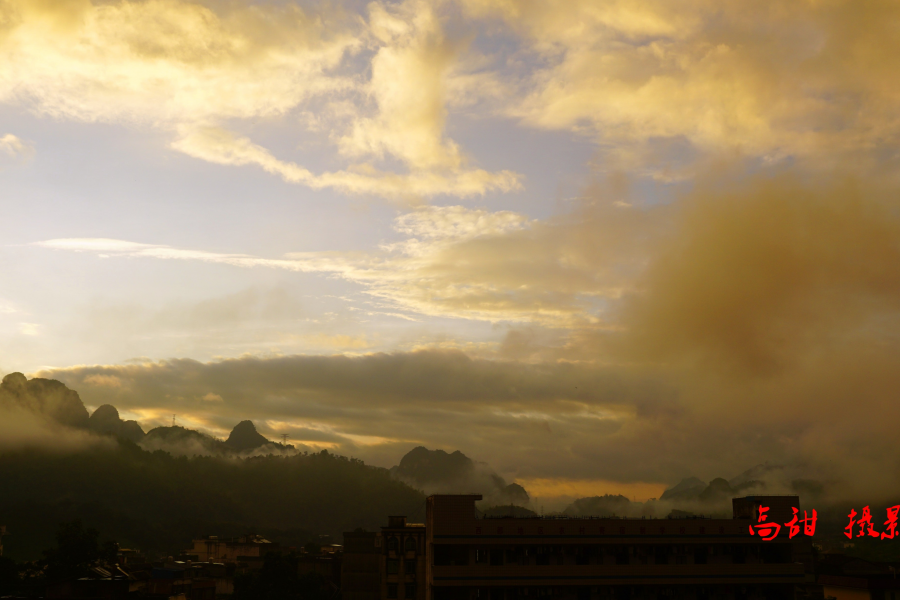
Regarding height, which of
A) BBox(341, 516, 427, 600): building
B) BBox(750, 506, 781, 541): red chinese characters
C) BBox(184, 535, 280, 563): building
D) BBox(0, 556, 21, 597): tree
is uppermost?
BBox(750, 506, 781, 541): red chinese characters

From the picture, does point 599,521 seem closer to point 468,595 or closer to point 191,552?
point 468,595

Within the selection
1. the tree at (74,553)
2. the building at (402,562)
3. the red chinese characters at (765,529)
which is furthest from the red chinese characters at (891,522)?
the tree at (74,553)

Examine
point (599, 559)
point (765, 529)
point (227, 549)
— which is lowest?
A: point (227, 549)

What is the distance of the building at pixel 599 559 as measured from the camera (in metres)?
65.9

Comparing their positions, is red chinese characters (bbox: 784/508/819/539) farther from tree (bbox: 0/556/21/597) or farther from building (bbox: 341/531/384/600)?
tree (bbox: 0/556/21/597)

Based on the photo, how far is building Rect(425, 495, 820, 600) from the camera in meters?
65.9

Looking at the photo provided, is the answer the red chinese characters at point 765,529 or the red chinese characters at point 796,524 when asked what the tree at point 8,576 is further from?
the red chinese characters at point 796,524

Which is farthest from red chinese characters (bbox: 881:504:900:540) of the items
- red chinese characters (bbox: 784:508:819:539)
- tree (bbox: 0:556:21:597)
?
tree (bbox: 0:556:21:597)

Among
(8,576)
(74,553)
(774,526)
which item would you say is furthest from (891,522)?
(8,576)

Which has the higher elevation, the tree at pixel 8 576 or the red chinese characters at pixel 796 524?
the red chinese characters at pixel 796 524

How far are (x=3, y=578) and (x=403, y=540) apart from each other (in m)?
58.3

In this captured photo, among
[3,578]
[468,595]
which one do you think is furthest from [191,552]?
[468,595]

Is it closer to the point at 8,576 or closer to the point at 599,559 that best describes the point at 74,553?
the point at 8,576

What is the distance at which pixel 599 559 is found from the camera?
67875 millimetres
